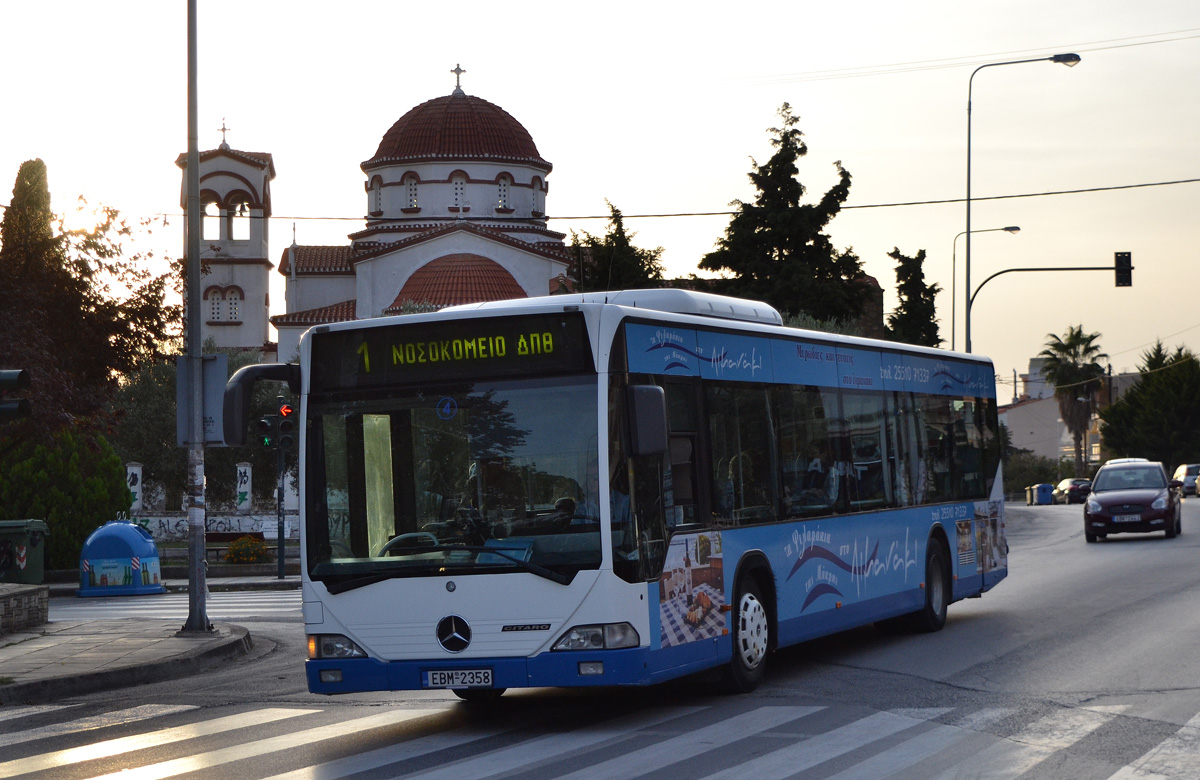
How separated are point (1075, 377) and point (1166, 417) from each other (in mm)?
→ 14953

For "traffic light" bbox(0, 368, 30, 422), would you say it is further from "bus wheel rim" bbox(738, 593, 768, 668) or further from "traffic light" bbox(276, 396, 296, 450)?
"traffic light" bbox(276, 396, 296, 450)

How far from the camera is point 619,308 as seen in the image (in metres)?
9.66

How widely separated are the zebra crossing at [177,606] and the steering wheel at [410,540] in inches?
435

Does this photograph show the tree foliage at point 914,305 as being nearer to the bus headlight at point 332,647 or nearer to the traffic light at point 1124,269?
the traffic light at point 1124,269

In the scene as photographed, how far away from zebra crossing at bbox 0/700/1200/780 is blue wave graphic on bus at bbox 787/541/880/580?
5.87 ft

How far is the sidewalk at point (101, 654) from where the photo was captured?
12539 mm

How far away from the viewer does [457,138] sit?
66062 millimetres


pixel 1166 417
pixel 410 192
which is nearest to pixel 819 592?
pixel 410 192

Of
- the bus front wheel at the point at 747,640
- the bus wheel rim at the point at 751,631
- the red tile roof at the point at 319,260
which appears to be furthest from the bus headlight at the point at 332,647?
the red tile roof at the point at 319,260

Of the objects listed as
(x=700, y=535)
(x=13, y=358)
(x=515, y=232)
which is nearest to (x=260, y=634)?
(x=13, y=358)

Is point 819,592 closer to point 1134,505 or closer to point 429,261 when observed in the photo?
point 1134,505

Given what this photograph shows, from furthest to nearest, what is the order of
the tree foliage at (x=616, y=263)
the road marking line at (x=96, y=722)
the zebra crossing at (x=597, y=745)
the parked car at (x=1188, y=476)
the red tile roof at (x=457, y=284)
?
1. the parked car at (x=1188, y=476)
2. the red tile roof at (x=457, y=284)
3. the tree foliage at (x=616, y=263)
4. the road marking line at (x=96, y=722)
5. the zebra crossing at (x=597, y=745)

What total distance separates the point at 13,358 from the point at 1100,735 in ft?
52.8

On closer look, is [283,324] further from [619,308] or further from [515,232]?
[619,308]
